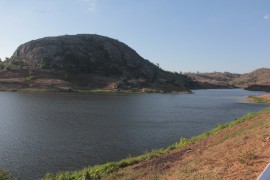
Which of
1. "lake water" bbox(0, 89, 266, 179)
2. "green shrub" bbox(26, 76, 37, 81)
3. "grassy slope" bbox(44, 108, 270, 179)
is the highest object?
"green shrub" bbox(26, 76, 37, 81)

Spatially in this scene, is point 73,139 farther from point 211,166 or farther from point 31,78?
point 31,78

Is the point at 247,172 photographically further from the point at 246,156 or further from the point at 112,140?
the point at 112,140

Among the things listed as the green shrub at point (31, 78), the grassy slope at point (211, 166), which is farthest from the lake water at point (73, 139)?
the green shrub at point (31, 78)

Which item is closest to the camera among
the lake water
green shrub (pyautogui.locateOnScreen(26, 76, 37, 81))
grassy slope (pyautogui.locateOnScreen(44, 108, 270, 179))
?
grassy slope (pyautogui.locateOnScreen(44, 108, 270, 179))

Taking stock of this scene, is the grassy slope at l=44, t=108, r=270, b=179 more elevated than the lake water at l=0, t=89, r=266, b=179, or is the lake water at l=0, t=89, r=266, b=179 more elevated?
the grassy slope at l=44, t=108, r=270, b=179

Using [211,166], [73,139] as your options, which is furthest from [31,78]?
[211,166]

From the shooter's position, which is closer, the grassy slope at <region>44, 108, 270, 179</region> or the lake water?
the grassy slope at <region>44, 108, 270, 179</region>

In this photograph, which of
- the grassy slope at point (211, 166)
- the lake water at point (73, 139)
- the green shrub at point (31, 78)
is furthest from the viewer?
the green shrub at point (31, 78)

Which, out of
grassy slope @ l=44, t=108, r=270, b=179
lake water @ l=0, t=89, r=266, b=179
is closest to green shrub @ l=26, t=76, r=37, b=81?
lake water @ l=0, t=89, r=266, b=179

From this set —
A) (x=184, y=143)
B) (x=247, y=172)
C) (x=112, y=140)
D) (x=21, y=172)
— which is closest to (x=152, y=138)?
(x=112, y=140)

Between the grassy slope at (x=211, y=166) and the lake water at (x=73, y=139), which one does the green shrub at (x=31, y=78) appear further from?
the grassy slope at (x=211, y=166)

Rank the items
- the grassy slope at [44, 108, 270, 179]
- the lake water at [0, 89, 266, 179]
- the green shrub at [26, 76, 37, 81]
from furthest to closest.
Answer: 1. the green shrub at [26, 76, 37, 81]
2. the lake water at [0, 89, 266, 179]
3. the grassy slope at [44, 108, 270, 179]

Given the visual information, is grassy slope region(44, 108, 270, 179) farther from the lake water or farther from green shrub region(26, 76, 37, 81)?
green shrub region(26, 76, 37, 81)

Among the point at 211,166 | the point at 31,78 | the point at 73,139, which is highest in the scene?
the point at 31,78
